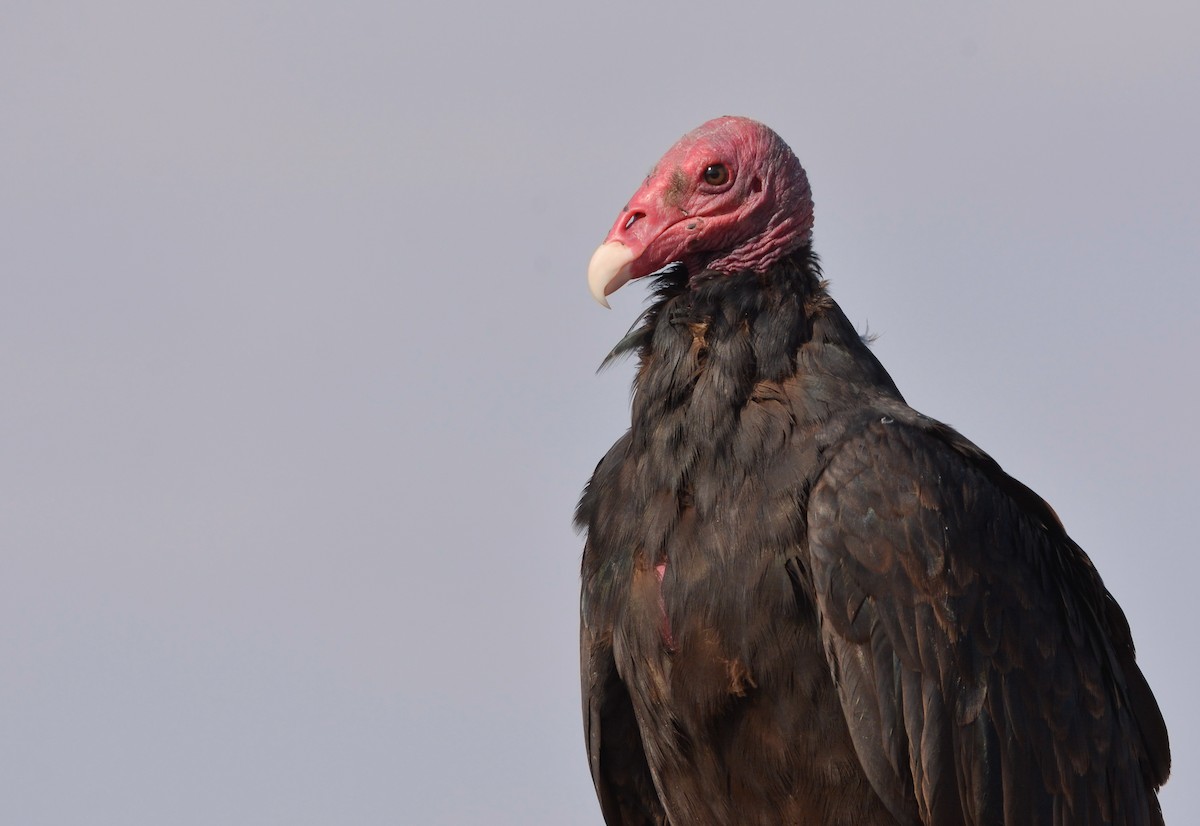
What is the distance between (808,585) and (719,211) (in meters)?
1.50

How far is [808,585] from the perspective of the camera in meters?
5.51

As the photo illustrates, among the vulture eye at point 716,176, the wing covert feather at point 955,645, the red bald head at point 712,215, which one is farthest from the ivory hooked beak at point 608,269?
the wing covert feather at point 955,645

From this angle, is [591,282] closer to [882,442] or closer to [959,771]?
[882,442]

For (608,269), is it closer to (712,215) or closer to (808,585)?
Answer: (712,215)

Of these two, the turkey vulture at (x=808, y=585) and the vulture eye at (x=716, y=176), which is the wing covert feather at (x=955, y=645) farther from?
the vulture eye at (x=716, y=176)

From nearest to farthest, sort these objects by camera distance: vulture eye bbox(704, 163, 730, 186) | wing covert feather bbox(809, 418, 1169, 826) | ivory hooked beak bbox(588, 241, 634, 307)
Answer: wing covert feather bbox(809, 418, 1169, 826), ivory hooked beak bbox(588, 241, 634, 307), vulture eye bbox(704, 163, 730, 186)

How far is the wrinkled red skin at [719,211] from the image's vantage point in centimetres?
615

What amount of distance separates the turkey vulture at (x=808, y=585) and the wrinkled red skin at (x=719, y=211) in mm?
11

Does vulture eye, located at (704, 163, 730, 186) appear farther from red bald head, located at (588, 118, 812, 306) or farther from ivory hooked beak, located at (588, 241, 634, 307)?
ivory hooked beak, located at (588, 241, 634, 307)

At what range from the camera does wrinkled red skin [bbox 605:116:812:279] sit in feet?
20.2

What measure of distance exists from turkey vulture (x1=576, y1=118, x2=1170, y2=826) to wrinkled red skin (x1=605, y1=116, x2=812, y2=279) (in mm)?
11

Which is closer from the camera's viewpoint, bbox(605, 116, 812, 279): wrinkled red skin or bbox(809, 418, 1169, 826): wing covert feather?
bbox(809, 418, 1169, 826): wing covert feather

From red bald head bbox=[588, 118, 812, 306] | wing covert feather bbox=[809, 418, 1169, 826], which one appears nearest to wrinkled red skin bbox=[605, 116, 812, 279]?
red bald head bbox=[588, 118, 812, 306]

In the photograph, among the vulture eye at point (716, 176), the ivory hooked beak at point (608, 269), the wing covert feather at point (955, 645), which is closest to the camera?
the wing covert feather at point (955, 645)
